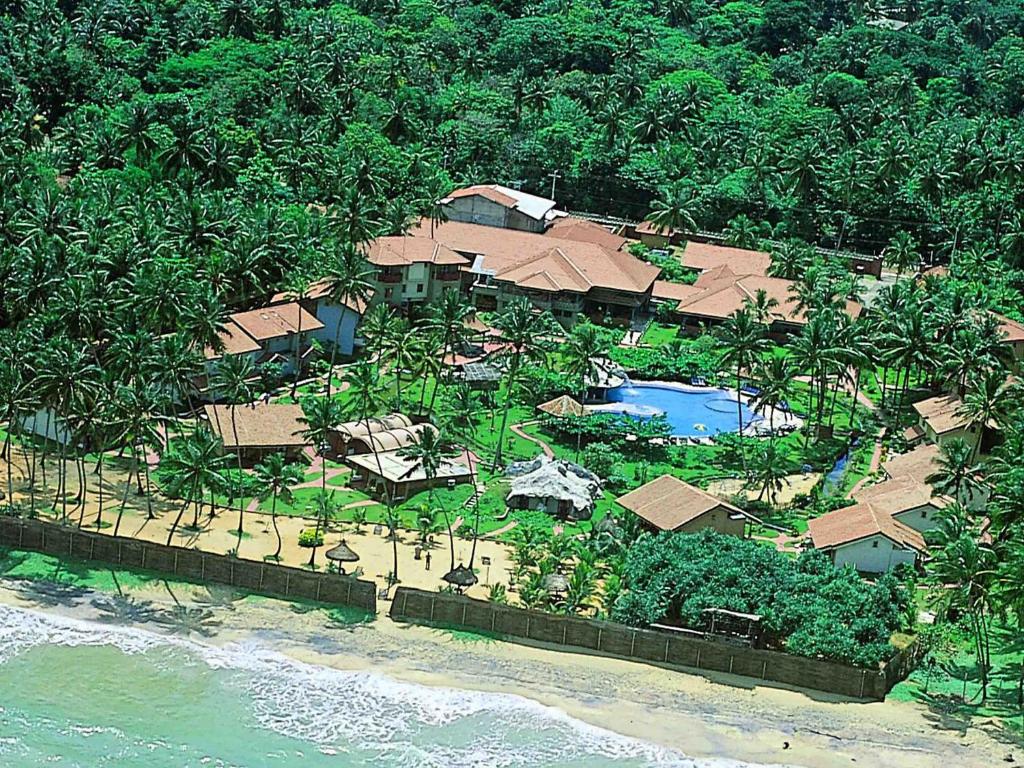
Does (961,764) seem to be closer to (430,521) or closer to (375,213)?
(430,521)

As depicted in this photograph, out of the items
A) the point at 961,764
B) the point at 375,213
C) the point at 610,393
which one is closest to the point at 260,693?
the point at 961,764

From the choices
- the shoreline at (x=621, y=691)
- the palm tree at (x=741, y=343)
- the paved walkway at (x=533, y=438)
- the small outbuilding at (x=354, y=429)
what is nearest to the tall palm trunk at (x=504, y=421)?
the paved walkway at (x=533, y=438)

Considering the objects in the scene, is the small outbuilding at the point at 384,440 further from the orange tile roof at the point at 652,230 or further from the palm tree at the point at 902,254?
the palm tree at the point at 902,254

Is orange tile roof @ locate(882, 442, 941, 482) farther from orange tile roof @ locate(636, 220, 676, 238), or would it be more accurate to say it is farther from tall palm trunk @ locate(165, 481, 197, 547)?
orange tile roof @ locate(636, 220, 676, 238)

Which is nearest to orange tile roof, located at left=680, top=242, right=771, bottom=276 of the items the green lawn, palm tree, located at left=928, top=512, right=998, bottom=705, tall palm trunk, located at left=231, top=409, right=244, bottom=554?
the green lawn

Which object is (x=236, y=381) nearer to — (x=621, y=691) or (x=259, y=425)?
(x=259, y=425)

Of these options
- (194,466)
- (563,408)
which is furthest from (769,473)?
(194,466)
